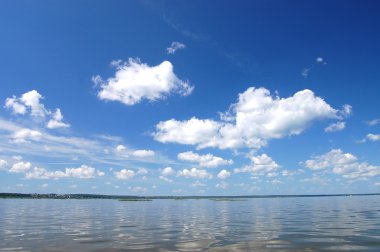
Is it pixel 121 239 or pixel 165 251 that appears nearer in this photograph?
pixel 165 251

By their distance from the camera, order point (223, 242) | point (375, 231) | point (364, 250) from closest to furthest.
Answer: point (364, 250) → point (223, 242) → point (375, 231)

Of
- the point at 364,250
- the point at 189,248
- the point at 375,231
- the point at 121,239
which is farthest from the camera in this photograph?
the point at 375,231

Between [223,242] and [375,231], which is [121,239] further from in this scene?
[375,231]

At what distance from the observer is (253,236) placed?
31.9m

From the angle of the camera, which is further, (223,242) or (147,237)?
(147,237)

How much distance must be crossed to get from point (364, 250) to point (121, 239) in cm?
1927

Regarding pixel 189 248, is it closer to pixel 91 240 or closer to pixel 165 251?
pixel 165 251

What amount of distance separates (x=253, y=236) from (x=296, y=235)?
13.5 feet

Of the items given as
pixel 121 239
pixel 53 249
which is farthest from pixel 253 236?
pixel 53 249

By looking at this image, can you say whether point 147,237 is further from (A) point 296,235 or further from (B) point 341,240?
(B) point 341,240

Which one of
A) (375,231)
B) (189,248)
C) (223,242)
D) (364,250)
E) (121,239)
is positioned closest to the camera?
(364,250)

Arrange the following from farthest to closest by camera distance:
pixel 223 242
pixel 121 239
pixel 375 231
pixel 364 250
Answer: pixel 375 231
pixel 121 239
pixel 223 242
pixel 364 250

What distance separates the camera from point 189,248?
25.5 metres

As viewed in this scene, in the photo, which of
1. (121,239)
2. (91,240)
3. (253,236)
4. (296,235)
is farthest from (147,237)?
(296,235)
